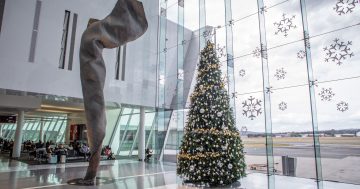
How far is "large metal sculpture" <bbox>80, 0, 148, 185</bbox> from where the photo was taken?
6.73 meters

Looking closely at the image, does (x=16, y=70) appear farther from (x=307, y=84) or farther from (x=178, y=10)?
(x=307, y=84)

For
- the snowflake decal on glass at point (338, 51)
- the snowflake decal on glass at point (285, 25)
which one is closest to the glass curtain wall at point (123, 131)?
the snowflake decal on glass at point (285, 25)

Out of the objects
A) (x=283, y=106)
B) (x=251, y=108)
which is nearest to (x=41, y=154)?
(x=251, y=108)

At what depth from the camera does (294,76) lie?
8828 mm

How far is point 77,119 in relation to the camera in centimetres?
2359

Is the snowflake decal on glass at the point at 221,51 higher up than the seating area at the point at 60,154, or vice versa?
the snowflake decal on glass at the point at 221,51

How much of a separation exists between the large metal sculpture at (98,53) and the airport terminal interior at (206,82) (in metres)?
0.03

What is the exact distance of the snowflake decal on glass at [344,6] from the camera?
25.6 ft

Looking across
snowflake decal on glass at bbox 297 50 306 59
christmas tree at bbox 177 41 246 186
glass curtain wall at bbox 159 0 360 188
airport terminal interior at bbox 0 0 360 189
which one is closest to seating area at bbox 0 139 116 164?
airport terminal interior at bbox 0 0 360 189

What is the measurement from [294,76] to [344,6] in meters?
2.56

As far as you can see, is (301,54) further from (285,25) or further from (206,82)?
(206,82)

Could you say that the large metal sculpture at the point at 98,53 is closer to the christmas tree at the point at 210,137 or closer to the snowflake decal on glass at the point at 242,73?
the christmas tree at the point at 210,137

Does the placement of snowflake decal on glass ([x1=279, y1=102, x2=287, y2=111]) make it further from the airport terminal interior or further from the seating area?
the seating area

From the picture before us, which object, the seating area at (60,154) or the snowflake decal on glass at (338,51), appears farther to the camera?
the seating area at (60,154)
